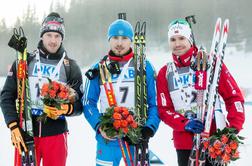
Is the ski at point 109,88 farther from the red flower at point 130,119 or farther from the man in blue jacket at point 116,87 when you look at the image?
the red flower at point 130,119

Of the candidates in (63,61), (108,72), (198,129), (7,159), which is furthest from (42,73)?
(7,159)

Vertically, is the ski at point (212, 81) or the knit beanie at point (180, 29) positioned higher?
the knit beanie at point (180, 29)

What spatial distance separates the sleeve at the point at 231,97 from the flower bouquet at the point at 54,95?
1.44 metres

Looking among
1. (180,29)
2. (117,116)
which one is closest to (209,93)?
(180,29)

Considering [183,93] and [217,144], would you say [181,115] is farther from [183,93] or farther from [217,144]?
[217,144]

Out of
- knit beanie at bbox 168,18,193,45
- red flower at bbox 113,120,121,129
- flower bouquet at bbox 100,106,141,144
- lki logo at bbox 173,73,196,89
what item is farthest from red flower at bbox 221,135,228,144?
knit beanie at bbox 168,18,193,45

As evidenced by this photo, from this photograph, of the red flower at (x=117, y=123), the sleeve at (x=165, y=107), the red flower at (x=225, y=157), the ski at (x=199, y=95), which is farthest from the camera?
the sleeve at (x=165, y=107)

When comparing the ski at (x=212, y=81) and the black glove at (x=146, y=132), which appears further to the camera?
the black glove at (x=146, y=132)

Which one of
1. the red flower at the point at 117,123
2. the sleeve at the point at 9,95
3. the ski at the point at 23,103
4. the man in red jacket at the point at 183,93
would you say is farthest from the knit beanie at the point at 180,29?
the sleeve at the point at 9,95

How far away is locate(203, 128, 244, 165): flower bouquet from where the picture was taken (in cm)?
308

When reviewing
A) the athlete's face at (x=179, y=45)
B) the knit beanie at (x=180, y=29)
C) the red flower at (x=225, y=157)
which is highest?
the knit beanie at (x=180, y=29)

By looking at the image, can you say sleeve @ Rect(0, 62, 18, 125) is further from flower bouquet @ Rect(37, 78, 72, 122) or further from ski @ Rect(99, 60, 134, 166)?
ski @ Rect(99, 60, 134, 166)

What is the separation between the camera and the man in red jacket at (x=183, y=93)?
3.36 metres

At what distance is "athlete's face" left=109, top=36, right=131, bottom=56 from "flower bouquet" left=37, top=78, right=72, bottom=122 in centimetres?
61
